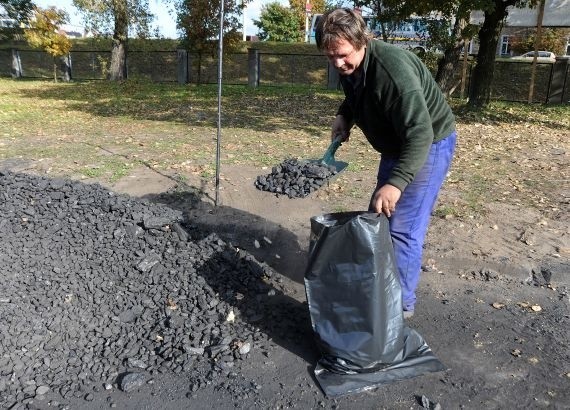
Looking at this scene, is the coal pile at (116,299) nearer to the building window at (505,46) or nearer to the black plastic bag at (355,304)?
the black plastic bag at (355,304)

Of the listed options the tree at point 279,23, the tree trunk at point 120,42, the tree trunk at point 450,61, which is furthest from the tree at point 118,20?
the tree at point 279,23

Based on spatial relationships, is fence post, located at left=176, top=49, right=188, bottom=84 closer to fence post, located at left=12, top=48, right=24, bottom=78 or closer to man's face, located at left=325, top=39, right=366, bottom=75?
fence post, located at left=12, top=48, right=24, bottom=78

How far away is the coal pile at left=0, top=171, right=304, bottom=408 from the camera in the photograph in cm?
263

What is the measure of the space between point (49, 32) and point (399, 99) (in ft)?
67.2

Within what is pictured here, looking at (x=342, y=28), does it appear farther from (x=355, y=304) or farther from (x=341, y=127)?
(x=355, y=304)

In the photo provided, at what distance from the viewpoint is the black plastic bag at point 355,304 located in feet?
7.89

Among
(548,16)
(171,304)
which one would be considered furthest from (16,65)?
(171,304)

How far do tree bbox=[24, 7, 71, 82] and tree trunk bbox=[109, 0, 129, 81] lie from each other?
1.86m

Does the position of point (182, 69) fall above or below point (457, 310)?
above

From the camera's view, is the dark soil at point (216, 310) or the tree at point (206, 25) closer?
the dark soil at point (216, 310)

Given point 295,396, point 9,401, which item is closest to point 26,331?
point 9,401

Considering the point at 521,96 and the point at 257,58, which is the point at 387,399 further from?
the point at 257,58

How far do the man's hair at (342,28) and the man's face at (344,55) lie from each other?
0.02 m

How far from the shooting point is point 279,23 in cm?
3797
